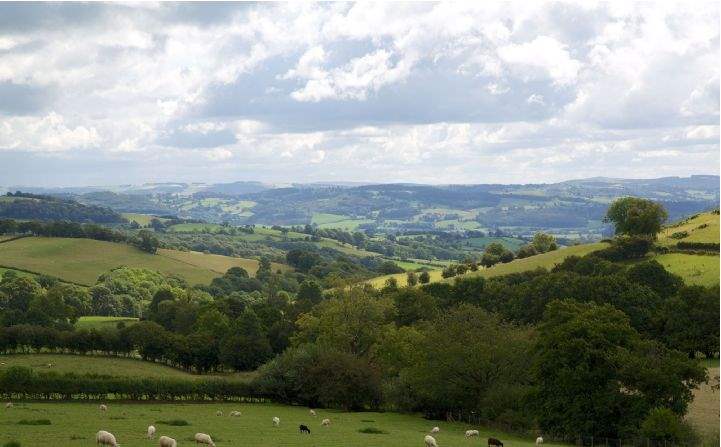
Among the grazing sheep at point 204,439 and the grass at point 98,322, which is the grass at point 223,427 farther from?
the grass at point 98,322

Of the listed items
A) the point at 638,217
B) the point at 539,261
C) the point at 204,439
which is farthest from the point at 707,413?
the point at 539,261

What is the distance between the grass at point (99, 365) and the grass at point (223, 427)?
79.4 ft

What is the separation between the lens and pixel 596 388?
2400 inches

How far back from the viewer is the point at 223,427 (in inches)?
2223

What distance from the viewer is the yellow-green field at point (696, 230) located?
13788cm

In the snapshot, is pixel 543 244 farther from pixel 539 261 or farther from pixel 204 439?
pixel 204 439

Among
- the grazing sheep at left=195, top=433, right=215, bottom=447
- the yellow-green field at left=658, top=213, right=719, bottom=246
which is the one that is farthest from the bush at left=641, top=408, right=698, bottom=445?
the yellow-green field at left=658, top=213, right=719, bottom=246

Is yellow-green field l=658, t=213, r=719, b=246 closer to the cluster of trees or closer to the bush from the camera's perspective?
the cluster of trees

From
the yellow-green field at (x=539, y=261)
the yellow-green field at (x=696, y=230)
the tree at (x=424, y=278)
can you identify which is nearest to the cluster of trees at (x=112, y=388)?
the yellow-green field at (x=539, y=261)

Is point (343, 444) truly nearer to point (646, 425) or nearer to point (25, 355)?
point (646, 425)

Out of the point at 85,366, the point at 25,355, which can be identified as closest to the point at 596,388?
the point at 85,366

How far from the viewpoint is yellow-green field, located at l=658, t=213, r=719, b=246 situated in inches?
5428

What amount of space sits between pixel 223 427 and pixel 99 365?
55886 mm

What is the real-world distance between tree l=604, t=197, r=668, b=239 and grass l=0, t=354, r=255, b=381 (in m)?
77.3
